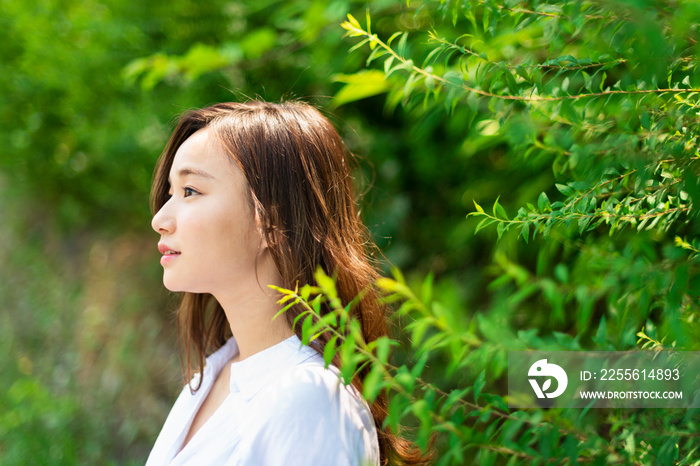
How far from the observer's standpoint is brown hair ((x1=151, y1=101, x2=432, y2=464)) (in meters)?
1.02

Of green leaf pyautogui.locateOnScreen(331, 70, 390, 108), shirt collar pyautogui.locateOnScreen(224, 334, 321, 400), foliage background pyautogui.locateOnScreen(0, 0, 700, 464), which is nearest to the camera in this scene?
foliage background pyautogui.locateOnScreen(0, 0, 700, 464)

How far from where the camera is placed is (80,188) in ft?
9.03

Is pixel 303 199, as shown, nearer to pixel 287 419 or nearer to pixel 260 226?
pixel 260 226

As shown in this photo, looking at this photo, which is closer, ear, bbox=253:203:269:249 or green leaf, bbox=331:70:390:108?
ear, bbox=253:203:269:249

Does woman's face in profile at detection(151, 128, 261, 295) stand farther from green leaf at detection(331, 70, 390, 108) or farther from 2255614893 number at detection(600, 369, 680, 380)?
2255614893 number at detection(600, 369, 680, 380)

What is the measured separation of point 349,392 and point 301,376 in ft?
0.31

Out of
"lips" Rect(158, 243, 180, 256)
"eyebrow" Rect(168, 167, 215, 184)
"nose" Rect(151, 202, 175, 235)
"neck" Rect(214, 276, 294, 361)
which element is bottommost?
"neck" Rect(214, 276, 294, 361)

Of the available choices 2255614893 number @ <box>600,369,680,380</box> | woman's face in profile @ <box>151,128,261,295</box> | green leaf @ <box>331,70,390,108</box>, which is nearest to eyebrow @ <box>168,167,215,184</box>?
woman's face in profile @ <box>151,128,261,295</box>

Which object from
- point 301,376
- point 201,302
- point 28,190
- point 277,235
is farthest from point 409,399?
point 28,190

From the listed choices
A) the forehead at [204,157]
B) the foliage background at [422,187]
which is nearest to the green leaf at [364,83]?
the foliage background at [422,187]

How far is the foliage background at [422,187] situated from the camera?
62 centimetres

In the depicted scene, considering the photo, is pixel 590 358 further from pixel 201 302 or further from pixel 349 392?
pixel 201 302

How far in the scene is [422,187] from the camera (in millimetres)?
2076

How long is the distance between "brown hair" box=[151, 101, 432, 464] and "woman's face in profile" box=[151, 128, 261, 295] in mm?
26
